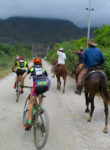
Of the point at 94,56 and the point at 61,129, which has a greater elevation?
the point at 94,56

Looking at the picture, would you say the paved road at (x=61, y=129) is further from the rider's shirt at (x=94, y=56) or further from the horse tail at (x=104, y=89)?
the rider's shirt at (x=94, y=56)

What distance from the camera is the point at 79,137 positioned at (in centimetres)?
489

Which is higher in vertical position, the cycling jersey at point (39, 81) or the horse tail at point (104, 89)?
the cycling jersey at point (39, 81)

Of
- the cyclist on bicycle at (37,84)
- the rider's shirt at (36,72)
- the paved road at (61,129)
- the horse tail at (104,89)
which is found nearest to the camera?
the paved road at (61,129)

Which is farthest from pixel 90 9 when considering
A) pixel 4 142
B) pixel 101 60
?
pixel 4 142

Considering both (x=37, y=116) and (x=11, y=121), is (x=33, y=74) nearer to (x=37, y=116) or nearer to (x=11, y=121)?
(x=37, y=116)

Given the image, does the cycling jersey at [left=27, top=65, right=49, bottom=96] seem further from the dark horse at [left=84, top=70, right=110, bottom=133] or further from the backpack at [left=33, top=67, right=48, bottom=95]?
the dark horse at [left=84, top=70, right=110, bottom=133]

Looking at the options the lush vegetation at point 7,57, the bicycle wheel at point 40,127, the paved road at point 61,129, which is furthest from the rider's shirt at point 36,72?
the lush vegetation at point 7,57

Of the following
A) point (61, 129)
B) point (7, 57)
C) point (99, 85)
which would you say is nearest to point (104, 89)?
point (99, 85)

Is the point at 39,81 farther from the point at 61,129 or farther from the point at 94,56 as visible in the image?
the point at 94,56

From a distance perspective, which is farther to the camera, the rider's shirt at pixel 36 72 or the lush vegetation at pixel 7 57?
the lush vegetation at pixel 7 57

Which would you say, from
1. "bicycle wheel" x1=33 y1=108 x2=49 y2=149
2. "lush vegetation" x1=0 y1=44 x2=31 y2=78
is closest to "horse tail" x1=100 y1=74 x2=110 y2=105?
"bicycle wheel" x1=33 y1=108 x2=49 y2=149

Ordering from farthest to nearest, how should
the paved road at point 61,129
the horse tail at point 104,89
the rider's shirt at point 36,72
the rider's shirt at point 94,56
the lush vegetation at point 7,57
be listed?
1. the lush vegetation at point 7,57
2. the rider's shirt at point 94,56
3. the horse tail at point 104,89
4. the rider's shirt at point 36,72
5. the paved road at point 61,129

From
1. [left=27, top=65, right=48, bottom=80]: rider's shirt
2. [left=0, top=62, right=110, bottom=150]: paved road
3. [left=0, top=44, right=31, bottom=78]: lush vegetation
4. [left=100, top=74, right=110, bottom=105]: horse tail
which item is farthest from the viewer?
[left=0, top=44, right=31, bottom=78]: lush vegetation
